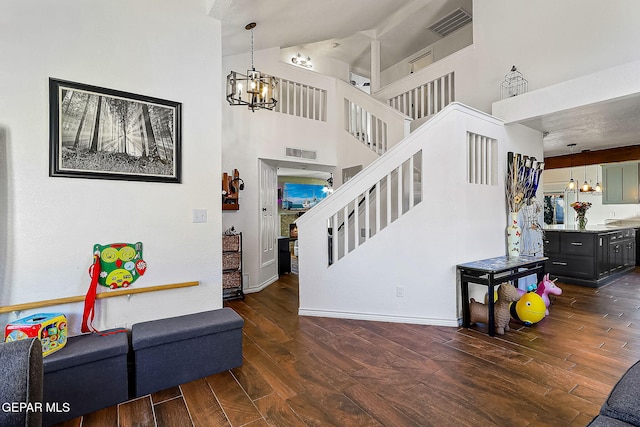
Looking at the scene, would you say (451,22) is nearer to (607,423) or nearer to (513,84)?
(513,84)

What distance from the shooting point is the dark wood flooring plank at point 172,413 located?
1.84 m

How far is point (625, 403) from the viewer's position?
1044 millimetres

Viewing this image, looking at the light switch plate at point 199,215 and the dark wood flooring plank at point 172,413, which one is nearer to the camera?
the dark wood flooring plank at point 172,413

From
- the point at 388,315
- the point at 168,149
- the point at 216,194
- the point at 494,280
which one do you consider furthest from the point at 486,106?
the point at 168,149

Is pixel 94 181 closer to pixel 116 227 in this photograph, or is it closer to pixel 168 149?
pixel 116 227

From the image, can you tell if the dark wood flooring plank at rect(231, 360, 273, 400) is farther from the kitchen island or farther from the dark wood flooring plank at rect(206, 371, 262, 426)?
the kitchen island

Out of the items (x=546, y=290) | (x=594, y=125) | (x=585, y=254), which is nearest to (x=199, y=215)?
(x=546, y=290)

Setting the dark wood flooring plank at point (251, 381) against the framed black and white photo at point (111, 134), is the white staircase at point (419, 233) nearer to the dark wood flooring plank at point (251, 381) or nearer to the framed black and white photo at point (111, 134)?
the dark wood flooring plank at point (251, 381)

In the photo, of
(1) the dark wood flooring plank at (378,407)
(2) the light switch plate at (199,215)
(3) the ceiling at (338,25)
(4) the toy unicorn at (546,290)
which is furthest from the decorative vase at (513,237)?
(3) the ceiling at (338,25)

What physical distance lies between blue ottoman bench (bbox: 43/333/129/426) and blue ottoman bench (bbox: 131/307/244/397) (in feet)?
0.35

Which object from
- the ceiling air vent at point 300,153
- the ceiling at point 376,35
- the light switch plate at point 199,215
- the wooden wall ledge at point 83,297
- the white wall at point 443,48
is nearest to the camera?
the wooden wall ledge at point 83,297

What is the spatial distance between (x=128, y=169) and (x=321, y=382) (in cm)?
221

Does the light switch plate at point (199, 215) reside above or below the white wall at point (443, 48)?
below

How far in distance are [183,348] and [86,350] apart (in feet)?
1.90
